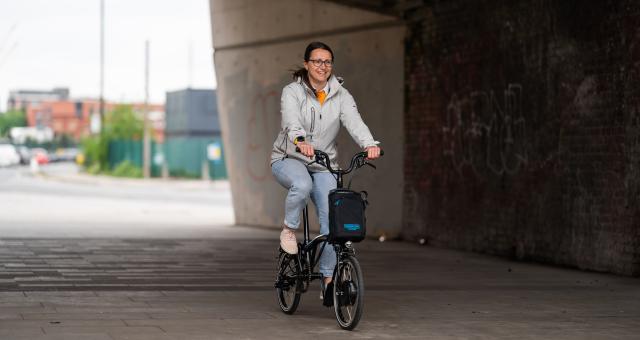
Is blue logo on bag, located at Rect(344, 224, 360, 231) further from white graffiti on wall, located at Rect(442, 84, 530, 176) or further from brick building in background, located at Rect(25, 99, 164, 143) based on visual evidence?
brick building in background, located at Rect(25, 99, 164, 143)

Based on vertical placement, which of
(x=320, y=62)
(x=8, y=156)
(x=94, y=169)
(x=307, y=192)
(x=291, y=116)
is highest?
(x=320, y=62)

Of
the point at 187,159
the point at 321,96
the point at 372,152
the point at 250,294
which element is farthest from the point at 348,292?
the point at 187,159

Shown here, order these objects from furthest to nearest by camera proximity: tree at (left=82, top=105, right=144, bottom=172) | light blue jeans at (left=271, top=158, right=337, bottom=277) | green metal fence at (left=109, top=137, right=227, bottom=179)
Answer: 1. tree at (left=82, top=105, right=144, bottom=172)
2. green metal fence at (left=109, top=137, right=227, bottom=179)
3. light blue jeans at (left=271, top=158, right=337, bottom=277)

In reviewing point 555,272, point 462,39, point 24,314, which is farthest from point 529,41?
point 24,314

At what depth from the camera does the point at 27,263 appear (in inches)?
484

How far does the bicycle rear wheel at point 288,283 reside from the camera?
848 cm

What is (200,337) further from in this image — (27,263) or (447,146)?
(447,146)

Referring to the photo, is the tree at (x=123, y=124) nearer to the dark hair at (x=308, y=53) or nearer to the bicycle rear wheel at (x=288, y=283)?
the bicycle rear wheel at (x=288, y=283)

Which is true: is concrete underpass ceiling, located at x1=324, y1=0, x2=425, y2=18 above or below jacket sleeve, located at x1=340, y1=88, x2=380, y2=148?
above

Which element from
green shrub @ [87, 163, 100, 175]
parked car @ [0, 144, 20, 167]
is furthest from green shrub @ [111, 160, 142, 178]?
parked car @ [0, 144, 20, 167]

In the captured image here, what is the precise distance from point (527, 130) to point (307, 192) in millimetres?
5854

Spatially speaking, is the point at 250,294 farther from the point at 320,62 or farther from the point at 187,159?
the point at 187,159

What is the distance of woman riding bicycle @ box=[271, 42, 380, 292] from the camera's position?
822 centimetres

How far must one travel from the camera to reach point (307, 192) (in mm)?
8219
